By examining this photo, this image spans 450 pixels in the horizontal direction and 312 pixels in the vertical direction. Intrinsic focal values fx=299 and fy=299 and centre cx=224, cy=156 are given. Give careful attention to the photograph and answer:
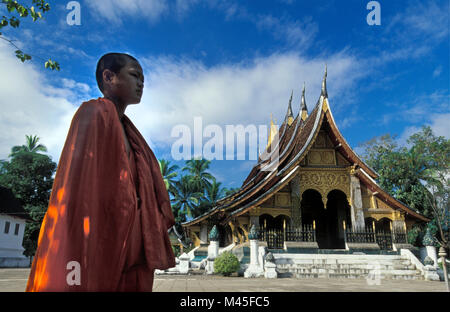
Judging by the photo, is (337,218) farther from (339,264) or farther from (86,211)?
(86,211)

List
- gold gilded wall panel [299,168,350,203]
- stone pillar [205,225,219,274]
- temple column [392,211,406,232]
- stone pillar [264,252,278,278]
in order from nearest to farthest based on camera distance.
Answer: stone pillar [264,252,278,278] < stone pillar [205,225,219,274] < temple column [392,211,406,232] < gold gilded wall panel [299,168,350,203]

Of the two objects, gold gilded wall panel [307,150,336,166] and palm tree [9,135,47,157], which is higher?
palm tree [9,135,47,157]

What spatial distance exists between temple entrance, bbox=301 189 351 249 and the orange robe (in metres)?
15.8

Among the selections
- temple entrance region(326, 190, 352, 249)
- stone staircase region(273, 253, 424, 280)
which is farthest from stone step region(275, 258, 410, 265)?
temple entrance region(326, 190, 352, 249)

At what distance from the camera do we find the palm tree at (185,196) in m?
31.8

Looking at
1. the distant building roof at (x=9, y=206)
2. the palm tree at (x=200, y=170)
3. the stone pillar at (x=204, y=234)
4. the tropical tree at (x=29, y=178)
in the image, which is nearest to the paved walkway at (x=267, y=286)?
the stone pillar at (x=204, y=234)

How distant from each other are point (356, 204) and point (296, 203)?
9.08 ft

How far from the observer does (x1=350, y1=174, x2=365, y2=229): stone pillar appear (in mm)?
13484

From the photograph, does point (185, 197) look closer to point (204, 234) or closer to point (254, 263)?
point (204, 234)

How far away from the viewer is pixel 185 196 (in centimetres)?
3303

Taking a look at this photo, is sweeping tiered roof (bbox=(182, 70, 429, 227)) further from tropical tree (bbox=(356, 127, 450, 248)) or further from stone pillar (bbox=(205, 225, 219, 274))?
tropical tree (bbox=(356, 127, 450, 248))

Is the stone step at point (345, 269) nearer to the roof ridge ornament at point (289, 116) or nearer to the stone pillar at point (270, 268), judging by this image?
the stone pillar at point (270, 268)

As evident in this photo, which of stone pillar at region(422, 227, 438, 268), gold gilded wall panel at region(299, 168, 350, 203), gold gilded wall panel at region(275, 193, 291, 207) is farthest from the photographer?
gold gilded wall panel at region(299, 168, 350, 203)

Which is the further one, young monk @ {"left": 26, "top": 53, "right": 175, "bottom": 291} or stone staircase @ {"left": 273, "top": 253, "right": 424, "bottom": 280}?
stone staircase @ {"left": 273, "top": 253, "right": 424, "bottom": 280}
